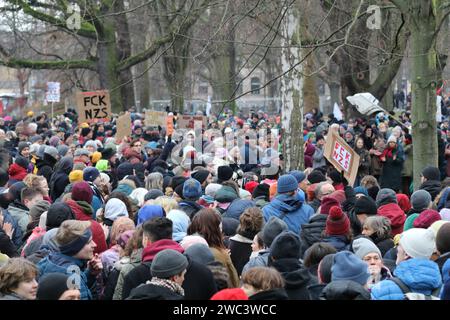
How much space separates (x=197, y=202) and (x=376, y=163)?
760cm

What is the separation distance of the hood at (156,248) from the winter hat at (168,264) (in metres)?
0.55

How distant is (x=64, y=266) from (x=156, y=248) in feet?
2.60

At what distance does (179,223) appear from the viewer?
830 cm

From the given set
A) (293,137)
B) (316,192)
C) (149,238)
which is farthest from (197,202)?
(293,137)

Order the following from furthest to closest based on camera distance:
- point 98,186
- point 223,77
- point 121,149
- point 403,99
Answer: point 403,99
point 223,77
point 121,149
point 98,186

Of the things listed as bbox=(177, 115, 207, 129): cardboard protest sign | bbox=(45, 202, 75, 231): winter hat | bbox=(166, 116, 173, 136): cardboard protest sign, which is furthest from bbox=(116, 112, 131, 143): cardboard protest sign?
bbox=(45, 202, 75, 231): winter hat

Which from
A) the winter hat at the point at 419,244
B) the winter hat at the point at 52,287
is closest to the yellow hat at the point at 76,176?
the winter hat at the point at 419,244

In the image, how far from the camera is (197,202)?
993cm

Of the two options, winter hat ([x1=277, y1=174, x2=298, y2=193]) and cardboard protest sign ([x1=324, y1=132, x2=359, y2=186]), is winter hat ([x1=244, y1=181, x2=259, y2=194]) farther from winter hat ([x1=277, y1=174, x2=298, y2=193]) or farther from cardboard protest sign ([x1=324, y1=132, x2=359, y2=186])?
winter hat ([x1=277, y1=174, x2=298, y2=193])

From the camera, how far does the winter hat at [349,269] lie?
597cm

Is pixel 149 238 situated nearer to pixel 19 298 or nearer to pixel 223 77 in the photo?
pixel 19 298

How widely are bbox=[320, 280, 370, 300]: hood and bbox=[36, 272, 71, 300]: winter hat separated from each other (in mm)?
1636

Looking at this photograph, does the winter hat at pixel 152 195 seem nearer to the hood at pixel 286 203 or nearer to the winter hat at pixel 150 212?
the hood at pixel 286 203

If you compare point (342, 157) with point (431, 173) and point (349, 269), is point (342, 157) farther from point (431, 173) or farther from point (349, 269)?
point (349, 269)
